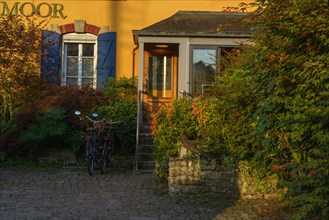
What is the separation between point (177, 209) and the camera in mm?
7066

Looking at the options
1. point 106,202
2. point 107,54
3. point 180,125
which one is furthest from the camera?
point 107,54

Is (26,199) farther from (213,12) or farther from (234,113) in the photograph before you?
(213,12)

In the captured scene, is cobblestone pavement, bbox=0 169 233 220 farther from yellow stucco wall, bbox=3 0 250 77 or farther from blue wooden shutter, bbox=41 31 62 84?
yellow stucco wall, bbox=3 0 250 77

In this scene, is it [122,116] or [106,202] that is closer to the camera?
[106,202]

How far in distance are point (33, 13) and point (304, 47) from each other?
37.3 feet

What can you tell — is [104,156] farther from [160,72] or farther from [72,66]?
[72,66]

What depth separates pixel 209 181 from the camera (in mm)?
7863

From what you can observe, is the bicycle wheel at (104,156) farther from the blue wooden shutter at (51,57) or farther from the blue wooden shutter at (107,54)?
the blue wooden shutter at (107,54)

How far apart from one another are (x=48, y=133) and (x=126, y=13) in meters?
5.21

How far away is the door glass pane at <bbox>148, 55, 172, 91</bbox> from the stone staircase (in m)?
2.74

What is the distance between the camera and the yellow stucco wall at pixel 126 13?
1525 centimetres

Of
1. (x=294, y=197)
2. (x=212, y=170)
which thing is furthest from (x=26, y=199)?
(x=294, y=197)

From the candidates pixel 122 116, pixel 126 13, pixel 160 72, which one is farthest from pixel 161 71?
pixel 122 116

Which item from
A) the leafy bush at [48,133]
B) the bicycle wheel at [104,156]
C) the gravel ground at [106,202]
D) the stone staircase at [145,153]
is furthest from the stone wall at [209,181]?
the leafy bush at [48,133]
